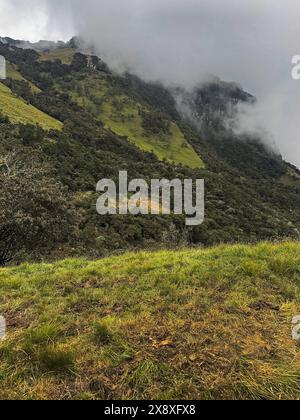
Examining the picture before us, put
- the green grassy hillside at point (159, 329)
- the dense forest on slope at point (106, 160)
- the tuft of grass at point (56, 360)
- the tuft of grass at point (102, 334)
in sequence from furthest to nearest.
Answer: the dense forest on slope at point (106, 160) → the tuft of grass at point (102, 334) → the tuft of grass at point (56, 360) → the green grassy hillside at point (159, 329)

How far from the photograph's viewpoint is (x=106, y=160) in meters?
70.2

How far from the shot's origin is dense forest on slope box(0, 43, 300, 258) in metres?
20.1

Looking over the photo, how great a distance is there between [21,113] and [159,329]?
74103 millimetres

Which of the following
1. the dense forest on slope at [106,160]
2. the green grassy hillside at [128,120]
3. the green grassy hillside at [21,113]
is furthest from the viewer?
the green grassy hillside at [128,120]

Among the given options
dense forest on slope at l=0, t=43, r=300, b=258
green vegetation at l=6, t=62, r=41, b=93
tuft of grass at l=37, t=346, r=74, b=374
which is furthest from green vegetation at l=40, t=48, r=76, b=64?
tuft of grass at l=37, t=346, r=74, b=374

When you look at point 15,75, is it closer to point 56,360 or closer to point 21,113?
point 21,113

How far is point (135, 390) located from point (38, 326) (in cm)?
222

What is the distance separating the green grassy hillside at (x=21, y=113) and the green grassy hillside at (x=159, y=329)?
209ft

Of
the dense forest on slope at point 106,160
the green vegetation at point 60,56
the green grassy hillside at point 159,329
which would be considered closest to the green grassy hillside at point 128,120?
the dense forest on slope at point 106,160

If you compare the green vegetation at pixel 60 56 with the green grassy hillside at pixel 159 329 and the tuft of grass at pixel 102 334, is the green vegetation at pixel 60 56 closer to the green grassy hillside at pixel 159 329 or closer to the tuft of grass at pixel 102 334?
the green grassy hillside at pixel 159 329

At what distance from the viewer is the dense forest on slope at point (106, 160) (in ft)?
65.9

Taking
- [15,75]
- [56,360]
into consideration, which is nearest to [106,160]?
[15,75]

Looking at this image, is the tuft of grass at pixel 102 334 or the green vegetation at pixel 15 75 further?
the green vegetation at pixel 15 75
